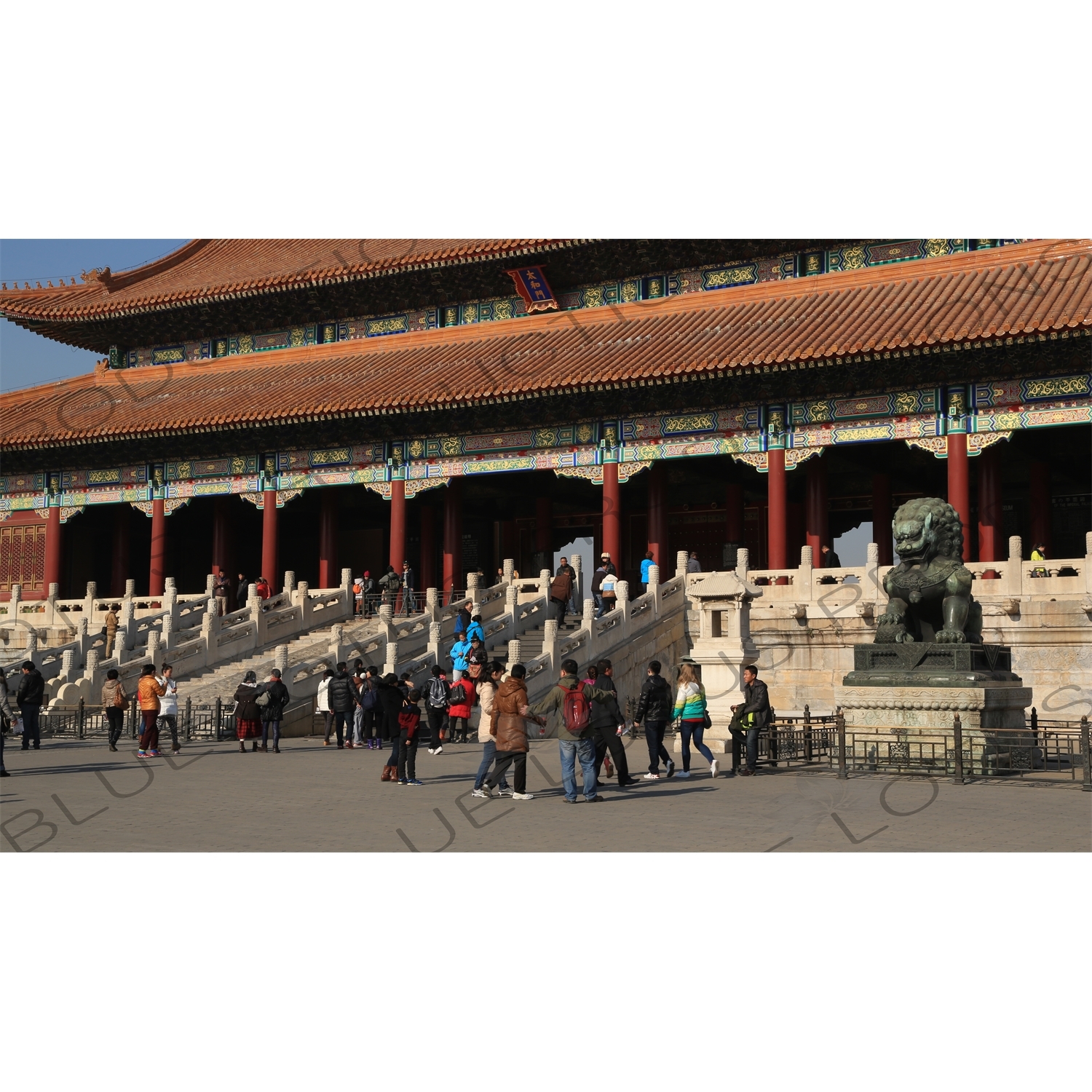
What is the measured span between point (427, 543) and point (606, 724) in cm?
1998

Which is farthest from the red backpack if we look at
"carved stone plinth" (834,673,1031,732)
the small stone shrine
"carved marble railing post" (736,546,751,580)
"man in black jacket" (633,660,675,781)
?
"carved marble railing post" (736,546,751,580)

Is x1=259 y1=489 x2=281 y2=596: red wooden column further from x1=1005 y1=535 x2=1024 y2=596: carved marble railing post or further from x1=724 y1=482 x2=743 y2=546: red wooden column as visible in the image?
x1=1005 y1=535 x2=1024 y2=596: carved marble railing post

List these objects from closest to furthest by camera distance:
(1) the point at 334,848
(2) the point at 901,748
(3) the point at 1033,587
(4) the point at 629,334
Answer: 1. (1) the point at 334,848
2. (2) the point at 901,748
3. (3) the point at 1033,587
4. (4) the point at 629,334

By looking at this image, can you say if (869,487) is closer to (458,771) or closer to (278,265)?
(278,265)

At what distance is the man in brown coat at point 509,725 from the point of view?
472 inches

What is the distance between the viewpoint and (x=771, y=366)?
76.7ft

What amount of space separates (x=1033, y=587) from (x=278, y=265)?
21.5 metres

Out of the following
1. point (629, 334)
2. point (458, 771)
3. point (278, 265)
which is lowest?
Answer: point (458, 771)

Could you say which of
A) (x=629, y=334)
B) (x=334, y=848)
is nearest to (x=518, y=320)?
(x=629, y=334)

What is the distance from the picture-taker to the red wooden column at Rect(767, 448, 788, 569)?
2414cm

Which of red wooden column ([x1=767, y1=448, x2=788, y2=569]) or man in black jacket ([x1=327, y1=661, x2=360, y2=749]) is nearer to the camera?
man in black jacket ([x1=327, y1=661, x2=360, y2=749])

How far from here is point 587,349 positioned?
1071 inches

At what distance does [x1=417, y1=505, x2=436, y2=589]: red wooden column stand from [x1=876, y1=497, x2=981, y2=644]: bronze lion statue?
17.7m

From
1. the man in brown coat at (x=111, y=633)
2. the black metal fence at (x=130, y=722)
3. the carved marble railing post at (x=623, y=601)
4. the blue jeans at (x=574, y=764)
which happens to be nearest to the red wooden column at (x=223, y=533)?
the man in brown coat at (x=111, y=633)
